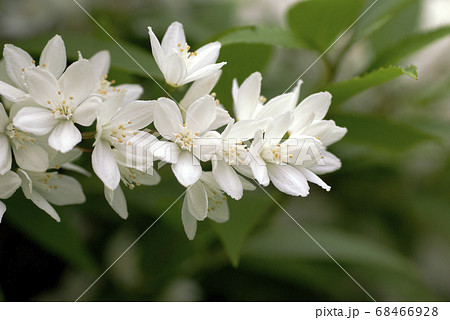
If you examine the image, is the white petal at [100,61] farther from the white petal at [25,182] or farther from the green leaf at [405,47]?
the green leaf at [405,47]

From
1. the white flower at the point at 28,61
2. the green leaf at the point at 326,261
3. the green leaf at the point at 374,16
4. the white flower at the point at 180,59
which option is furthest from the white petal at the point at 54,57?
the green leaf at the point at 326,261

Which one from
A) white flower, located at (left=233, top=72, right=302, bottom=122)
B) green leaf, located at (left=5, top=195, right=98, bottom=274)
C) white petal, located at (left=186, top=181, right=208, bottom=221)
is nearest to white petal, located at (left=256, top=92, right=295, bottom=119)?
white flower, located at (left=233, top=72, right=302, bottom=122)

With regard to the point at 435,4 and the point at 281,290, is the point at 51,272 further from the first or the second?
the point at 435,4

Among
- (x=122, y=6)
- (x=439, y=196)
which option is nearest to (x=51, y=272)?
(x=122, y=6)

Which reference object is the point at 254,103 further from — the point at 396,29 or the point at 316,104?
the point at 396,29

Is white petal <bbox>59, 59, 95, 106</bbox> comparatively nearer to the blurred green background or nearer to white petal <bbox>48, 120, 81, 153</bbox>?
white petal <bbox>48, 120, 81, 153</bbox>

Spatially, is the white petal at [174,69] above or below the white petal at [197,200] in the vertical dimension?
above
